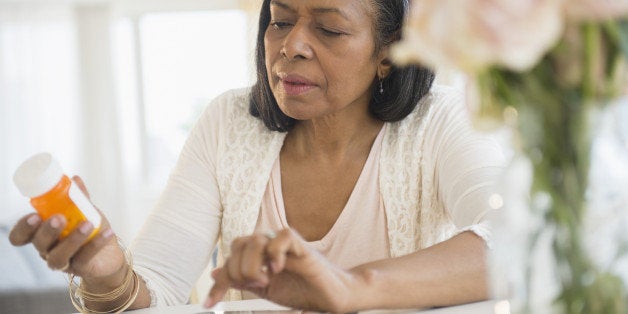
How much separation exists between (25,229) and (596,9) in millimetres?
916

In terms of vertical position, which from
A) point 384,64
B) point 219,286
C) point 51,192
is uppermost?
point 384,64

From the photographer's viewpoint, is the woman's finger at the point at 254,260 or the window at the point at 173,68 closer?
the woman's finger at the point at 254,260

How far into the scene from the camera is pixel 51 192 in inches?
44.9

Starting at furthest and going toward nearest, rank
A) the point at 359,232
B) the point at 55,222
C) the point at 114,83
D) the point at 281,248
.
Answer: the point at 114,83, the point at 359,232, the point at 55,222, the point at 281,248

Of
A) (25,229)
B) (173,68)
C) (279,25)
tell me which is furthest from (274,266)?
(173,68)

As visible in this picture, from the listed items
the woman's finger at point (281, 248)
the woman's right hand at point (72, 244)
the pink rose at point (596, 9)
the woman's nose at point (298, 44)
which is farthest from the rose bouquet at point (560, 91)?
the woman's nose at point (298, 44)

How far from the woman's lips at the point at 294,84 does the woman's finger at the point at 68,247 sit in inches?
21.9

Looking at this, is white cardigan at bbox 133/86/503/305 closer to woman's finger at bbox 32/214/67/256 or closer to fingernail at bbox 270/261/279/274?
woman's finger at bbox 32/214/67/256

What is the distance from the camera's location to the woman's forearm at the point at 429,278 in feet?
3.99

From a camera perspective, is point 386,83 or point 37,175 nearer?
point 37,175

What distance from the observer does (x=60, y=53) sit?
709cm

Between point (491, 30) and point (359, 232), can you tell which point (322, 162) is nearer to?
point (359, 232)

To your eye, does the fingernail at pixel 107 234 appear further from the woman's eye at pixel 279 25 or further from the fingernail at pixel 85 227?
the woman's eye at pixel 279 25

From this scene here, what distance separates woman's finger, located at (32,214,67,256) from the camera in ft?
3.93
